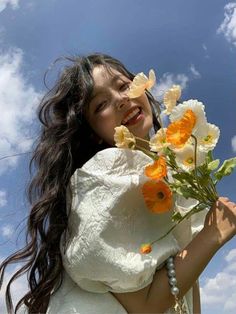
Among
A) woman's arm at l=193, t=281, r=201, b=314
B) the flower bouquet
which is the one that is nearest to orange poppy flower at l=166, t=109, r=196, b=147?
the flower bouquet

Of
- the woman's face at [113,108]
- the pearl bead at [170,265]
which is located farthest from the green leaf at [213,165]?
the woman's face at [113,108]

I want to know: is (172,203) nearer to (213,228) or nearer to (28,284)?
(213,228)

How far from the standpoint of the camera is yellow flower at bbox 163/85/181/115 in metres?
1.88

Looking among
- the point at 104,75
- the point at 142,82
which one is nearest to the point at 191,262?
the point at 142,82

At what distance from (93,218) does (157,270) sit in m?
0.29

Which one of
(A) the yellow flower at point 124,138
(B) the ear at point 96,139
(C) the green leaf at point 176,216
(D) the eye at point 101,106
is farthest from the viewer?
(B) the ear at point 96,139

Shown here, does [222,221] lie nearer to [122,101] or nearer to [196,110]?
[196,110]

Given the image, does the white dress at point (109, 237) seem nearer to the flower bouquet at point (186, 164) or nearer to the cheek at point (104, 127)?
the flower bouquet at point (186, 164)

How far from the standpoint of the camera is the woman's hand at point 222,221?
1726 mm

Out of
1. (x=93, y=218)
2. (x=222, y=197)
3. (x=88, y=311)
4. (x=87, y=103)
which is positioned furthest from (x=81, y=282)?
(x=87, y=103)

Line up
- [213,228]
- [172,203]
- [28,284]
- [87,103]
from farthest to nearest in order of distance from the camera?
1. [87,103]
2. [28,284]
3. [172,203]
4. [213,228]

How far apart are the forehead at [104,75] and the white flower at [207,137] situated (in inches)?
26.1

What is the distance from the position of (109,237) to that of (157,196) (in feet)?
0.74

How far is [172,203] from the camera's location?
6.16ft
